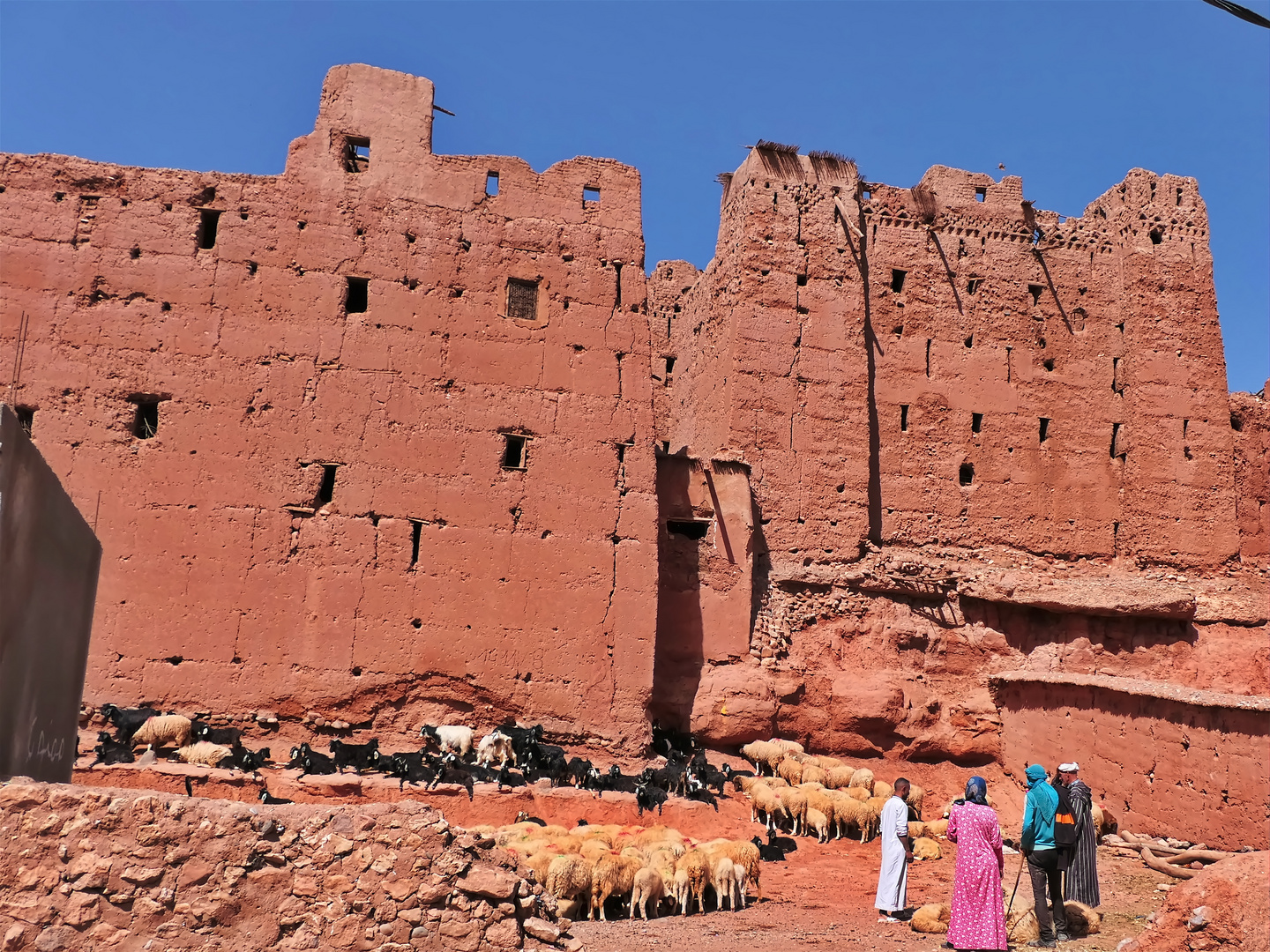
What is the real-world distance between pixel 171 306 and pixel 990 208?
1589 cm

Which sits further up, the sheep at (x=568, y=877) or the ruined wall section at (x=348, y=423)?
the ruined wall section at (x=348, y=423)

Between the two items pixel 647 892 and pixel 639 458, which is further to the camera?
pixel 639 458

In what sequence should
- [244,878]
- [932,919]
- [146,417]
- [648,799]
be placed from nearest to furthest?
[244,878] → [932,919] → [648,799] → [146,417]

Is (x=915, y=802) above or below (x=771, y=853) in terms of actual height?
above

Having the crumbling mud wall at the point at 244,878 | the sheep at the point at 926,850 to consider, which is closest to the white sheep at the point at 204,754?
the crumbling mud wall at the point at 244,878

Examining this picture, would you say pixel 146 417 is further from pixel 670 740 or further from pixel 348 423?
pixel 670 740

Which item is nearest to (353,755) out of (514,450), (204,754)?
(204,754)

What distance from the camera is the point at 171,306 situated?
16.1 meters

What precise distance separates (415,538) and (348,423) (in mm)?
1971

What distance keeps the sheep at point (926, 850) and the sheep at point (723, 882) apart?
3.90m

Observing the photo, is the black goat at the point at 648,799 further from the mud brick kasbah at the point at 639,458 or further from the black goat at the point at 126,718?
the black goat at the point at 126,718

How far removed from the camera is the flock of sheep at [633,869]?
10406mm

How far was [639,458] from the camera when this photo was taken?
1723cm

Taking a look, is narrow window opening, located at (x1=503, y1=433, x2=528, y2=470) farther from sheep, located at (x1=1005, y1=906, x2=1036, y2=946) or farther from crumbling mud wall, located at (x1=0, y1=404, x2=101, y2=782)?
sheep, located at (x1=1005, y1=906, x2=1036, y2=946)
